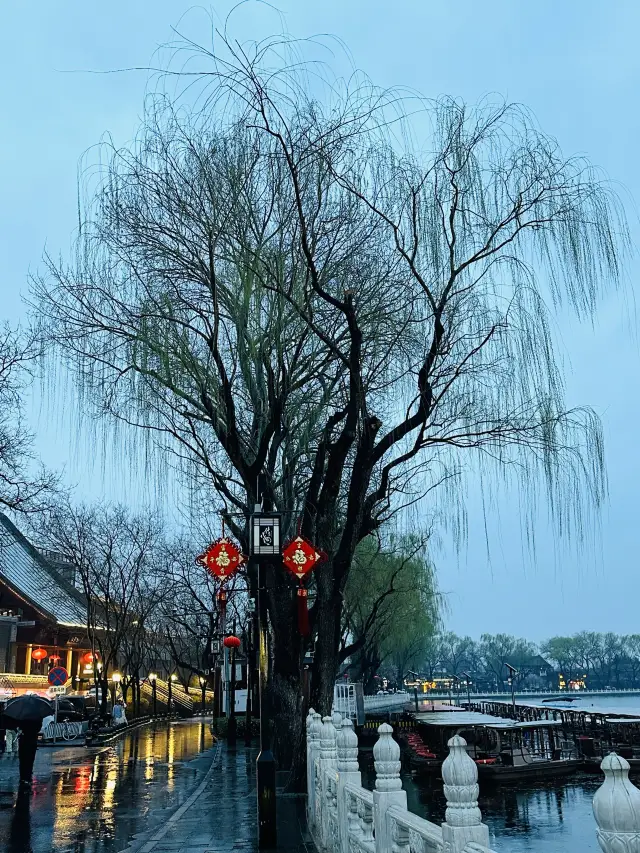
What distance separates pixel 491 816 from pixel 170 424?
11.8 m

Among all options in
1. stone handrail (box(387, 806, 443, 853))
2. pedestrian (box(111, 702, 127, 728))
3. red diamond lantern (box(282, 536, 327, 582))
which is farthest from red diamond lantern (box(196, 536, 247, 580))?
pedestrian (box(111, 702, 127, 728))

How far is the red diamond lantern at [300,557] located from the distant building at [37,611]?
25507 mm

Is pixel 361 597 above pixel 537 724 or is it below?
above

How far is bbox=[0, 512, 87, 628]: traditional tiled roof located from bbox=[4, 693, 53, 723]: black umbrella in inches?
888

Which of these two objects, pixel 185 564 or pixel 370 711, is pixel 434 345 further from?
pixel 370 711

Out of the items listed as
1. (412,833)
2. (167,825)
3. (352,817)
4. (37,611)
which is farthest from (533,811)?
(37,611)

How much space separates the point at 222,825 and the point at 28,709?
718 centimetres

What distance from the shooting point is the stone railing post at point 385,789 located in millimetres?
5387

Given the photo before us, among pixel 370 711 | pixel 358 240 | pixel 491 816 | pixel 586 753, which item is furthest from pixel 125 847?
pixel 370 711

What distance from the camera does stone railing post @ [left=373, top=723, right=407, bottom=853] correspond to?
5387mm

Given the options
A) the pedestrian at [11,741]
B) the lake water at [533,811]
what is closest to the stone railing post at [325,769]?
the lake water at [533,811]

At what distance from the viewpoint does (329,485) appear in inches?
532

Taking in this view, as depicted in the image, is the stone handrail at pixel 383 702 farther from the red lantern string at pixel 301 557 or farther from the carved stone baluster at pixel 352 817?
the carved stone baluster at pixel 352 817

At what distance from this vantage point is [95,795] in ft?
51.1
